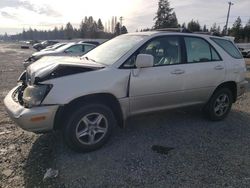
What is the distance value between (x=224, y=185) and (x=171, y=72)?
1917 mm

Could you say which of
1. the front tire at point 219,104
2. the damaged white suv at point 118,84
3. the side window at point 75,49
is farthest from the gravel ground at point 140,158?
the side window at point 75,49

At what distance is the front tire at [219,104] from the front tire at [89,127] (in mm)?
2228

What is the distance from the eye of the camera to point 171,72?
432 centimetres

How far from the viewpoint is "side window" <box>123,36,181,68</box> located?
4258mm

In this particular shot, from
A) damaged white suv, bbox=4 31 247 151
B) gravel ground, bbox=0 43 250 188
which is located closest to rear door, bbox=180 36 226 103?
damaged white suv, bbox=4 31 247 151

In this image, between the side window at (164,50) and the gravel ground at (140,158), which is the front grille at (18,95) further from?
the side window at (164,50)

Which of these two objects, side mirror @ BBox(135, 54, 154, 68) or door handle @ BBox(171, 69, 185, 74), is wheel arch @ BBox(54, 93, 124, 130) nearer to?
side mirror @ BBox(135, 54, 154, 68)

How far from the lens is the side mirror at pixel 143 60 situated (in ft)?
12.7

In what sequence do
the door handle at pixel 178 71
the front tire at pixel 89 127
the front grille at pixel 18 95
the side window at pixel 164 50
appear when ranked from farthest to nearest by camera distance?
the door handle at pixel 178 71, the side window at pixel 164 50, the front grille at pixel 18 95, the front tire at pixel 89 127

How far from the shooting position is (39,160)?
3.66 metres

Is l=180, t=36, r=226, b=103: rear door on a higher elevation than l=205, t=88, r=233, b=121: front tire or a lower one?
higher

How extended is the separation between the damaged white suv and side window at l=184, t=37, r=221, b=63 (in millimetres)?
17

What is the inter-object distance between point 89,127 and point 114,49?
145 cm

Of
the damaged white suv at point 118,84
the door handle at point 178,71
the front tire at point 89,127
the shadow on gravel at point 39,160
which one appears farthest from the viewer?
the door handle at point 178,71
